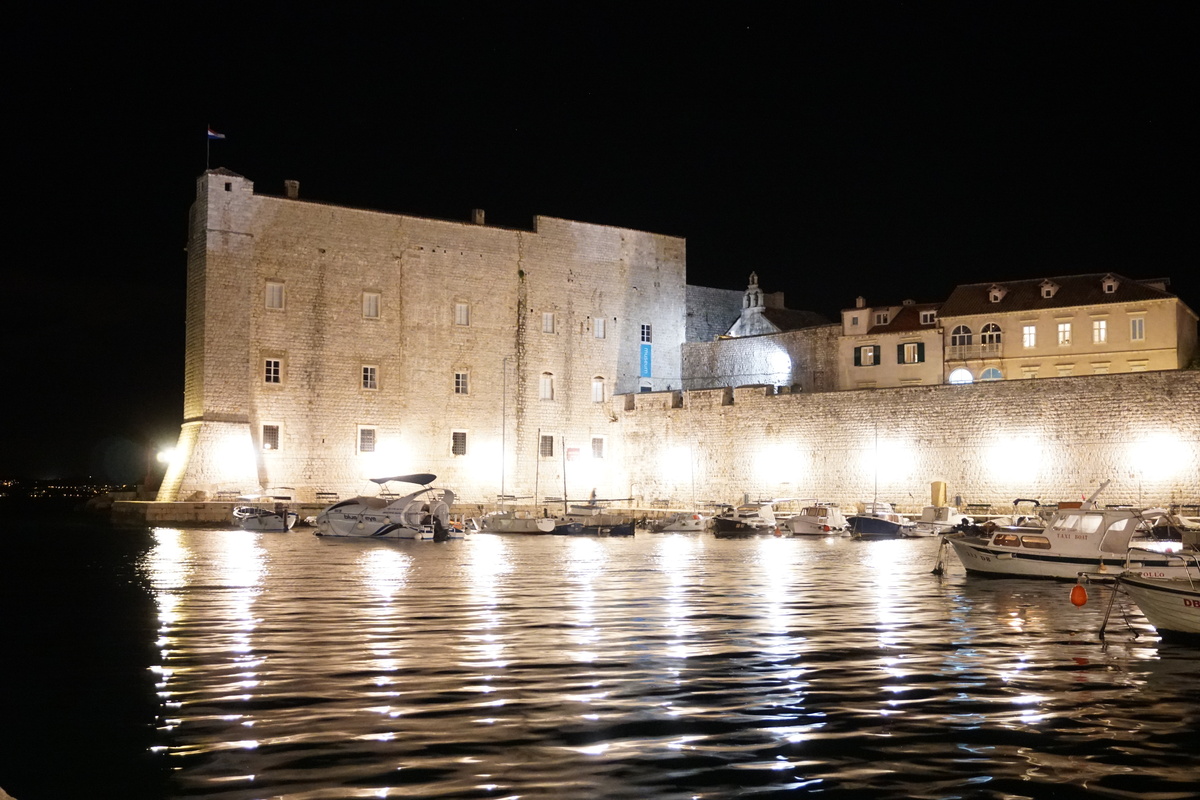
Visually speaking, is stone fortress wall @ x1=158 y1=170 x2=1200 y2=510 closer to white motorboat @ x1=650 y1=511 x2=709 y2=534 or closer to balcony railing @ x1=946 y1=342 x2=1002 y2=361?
white motorboat @ x1=650 y1=511 x2=709 y2=534

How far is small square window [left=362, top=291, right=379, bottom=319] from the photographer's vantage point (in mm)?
38625

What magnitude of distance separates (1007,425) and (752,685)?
85.3ft

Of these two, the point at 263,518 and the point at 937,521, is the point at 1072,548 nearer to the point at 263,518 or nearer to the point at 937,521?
the point at 937,521

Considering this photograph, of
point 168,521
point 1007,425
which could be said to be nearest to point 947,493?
point 1007,425

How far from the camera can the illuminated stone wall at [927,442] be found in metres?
30.3

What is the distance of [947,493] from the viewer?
1351 inches

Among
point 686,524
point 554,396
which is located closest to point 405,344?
point 554,396

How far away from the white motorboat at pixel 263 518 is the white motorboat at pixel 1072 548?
64.1 ft

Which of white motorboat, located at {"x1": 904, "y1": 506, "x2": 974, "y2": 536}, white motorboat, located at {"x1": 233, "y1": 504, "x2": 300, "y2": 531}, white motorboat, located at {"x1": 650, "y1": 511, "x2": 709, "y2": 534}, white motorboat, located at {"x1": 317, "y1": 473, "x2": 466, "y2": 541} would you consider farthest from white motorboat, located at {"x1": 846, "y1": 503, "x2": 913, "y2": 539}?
white motorboat, located at {"x1": 233, "y1": 504, "x2": 300, "y2": 531}

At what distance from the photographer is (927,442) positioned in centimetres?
3481

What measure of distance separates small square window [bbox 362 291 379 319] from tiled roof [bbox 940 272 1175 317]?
61.8 feet

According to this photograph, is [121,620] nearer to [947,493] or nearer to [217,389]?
[217,389]

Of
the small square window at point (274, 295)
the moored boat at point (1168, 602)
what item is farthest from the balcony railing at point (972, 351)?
the moored boat at point (1168, 602)

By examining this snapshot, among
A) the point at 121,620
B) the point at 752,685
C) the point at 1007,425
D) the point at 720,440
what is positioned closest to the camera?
the point at 752,685
